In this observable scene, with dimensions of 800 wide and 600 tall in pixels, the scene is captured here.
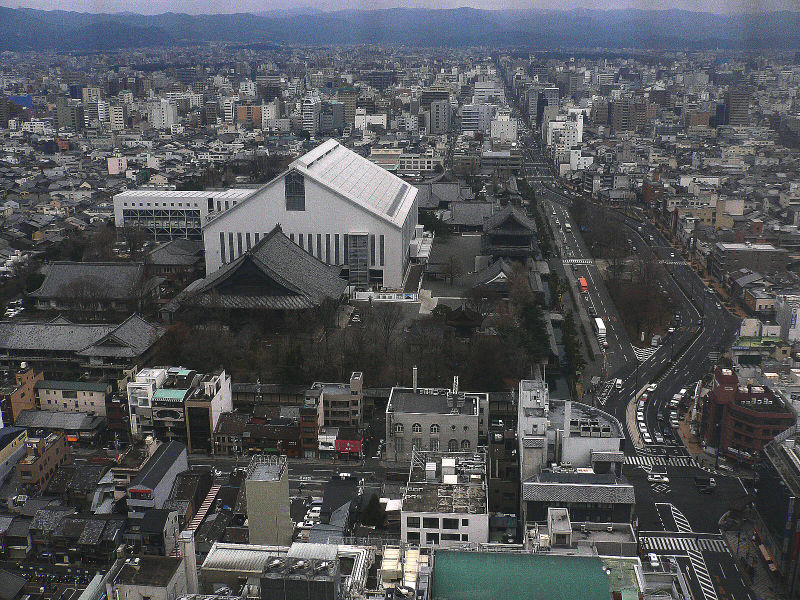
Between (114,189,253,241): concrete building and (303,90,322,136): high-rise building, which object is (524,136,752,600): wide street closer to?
(114,189,253,241): concrete building

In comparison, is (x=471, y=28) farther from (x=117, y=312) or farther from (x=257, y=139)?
(x=117, y=312)

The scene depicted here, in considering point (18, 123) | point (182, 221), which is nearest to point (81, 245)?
point (182, 221)

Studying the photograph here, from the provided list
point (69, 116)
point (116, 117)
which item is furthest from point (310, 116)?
point (69, 116)

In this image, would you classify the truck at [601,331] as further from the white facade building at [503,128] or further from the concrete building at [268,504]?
the white facade building at [503,128]

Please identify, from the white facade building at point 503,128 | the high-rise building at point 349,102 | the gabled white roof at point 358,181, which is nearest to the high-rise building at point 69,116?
the high-rise building at point 349,102

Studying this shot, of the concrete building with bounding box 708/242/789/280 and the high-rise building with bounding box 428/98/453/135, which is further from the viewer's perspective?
the high-rise building with bounding box 428/98/453/135

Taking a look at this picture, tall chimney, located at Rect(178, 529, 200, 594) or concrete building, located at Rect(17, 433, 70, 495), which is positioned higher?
tall chimney, located at Rect(178, 529, 200, 594)

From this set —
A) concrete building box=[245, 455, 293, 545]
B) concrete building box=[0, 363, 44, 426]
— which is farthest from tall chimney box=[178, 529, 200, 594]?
concrete building box=[0, 363, 44, 426]
